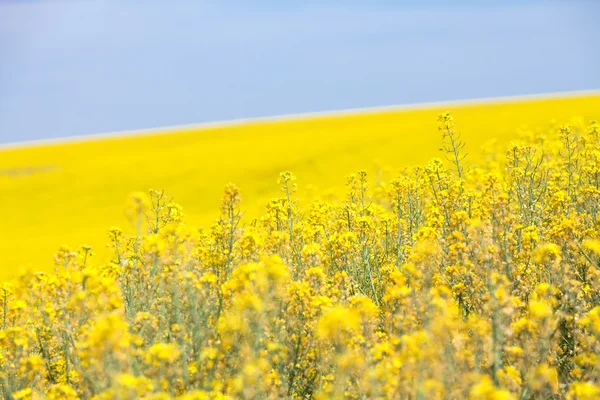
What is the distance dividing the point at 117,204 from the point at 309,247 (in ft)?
62.2

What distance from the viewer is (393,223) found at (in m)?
7.89

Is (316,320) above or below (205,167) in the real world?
below

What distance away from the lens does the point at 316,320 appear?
454cm

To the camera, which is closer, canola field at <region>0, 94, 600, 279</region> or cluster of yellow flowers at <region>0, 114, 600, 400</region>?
cluster of yellow flowers at <region>0, 114, 600, 400</region>

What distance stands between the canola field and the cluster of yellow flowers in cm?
984

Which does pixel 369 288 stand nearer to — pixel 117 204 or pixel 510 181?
pixel 510 181

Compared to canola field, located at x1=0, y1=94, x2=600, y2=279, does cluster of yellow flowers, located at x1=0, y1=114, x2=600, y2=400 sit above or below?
below

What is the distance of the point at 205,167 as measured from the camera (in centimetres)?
2602

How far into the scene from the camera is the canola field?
1989cm

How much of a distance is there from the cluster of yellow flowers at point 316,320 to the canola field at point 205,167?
984 centimetres

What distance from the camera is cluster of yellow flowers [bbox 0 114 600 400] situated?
376 centimetres

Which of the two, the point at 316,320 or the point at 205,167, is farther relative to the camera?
the point at 205,167

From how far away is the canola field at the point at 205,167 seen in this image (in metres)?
19.9

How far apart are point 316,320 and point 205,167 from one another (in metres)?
21.9
